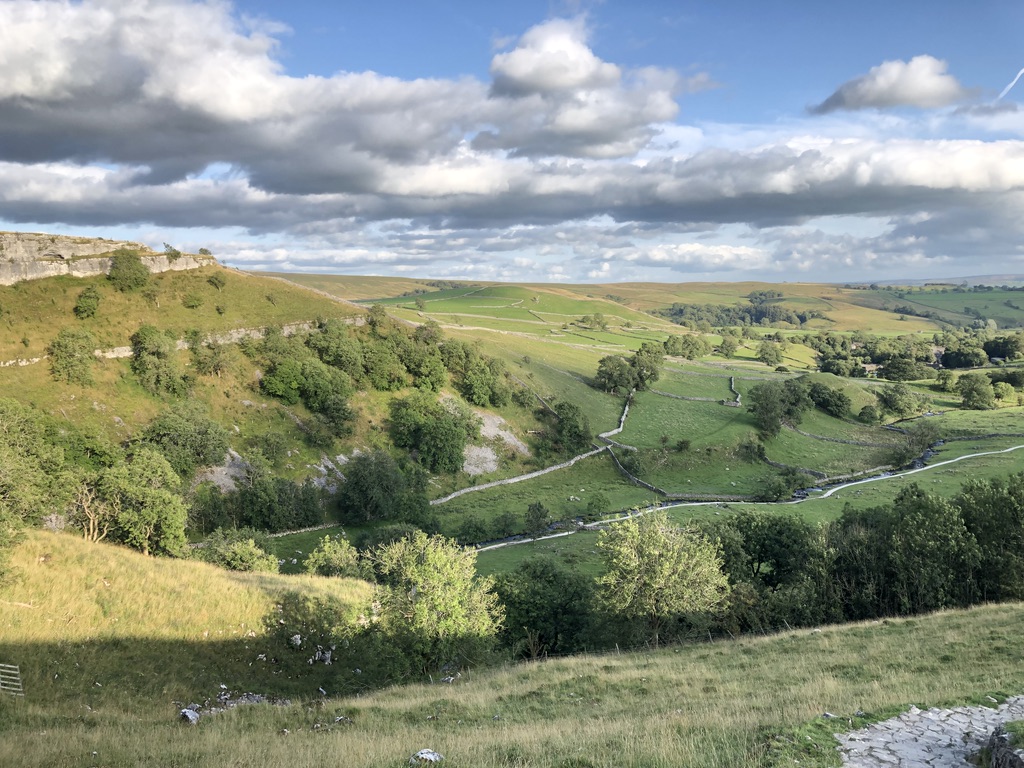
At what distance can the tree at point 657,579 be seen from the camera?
1442 inches

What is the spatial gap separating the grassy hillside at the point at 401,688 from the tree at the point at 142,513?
820 cm

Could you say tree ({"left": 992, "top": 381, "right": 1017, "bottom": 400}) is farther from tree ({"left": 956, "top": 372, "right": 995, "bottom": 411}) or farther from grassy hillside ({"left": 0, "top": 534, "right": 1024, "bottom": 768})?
grassy hillside ({"left": 0, "top": 534, "right": 1024, "bottom": 768})

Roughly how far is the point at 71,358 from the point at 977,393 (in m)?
181

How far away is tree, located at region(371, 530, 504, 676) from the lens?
29.9 m

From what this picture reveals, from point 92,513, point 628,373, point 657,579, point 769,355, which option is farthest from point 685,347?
point 92,513

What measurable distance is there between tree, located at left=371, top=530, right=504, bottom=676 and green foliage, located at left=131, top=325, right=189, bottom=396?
57.8 meters

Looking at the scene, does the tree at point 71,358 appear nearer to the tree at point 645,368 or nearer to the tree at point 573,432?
the tree at point 573,432

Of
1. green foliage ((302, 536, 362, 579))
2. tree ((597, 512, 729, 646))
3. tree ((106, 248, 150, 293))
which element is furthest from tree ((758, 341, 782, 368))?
tree ((106, 248, 150, 293))

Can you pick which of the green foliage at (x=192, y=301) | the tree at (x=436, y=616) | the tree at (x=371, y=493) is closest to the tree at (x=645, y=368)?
the tree at (x=371, y=493)

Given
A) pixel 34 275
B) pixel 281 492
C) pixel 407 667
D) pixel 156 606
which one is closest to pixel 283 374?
pixel 281 492

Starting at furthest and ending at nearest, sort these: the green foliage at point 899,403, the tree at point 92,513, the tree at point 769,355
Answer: the tree at point 769,355, the green foliage at point 899,403, the tree at point 92,513

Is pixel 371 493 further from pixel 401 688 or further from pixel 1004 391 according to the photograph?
pixel 1004 391

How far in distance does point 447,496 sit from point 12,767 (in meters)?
71.3

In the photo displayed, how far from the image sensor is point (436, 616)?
3016 cm
